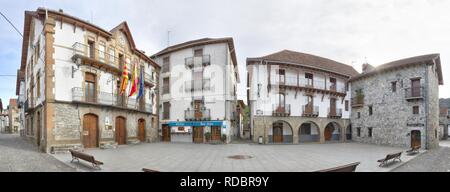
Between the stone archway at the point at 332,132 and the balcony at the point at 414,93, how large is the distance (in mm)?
6987

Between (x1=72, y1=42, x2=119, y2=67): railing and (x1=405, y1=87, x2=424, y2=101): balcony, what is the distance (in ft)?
81.3

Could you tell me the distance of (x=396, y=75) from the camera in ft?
63.6

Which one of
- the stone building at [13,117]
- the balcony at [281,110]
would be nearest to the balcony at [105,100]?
the balcony at [281,110]

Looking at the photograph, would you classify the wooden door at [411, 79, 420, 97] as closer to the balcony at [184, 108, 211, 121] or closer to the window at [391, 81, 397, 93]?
the window at [391, 81, 397, 93]

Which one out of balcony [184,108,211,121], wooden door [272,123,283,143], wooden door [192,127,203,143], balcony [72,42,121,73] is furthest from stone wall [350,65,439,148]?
balcony [72,42,121,73]

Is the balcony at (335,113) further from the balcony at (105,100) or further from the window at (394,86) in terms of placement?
the balcony at (105,100)

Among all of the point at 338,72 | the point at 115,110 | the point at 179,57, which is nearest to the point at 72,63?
the point at 115,110

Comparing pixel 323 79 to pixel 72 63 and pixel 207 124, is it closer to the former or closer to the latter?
pixel 207 124

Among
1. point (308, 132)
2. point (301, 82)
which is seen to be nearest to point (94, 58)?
point (301, 82)

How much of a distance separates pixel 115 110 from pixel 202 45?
1004cm

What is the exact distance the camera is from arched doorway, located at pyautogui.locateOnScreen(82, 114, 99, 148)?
47.3ft

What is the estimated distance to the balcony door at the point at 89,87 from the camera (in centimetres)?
1473

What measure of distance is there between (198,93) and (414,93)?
750 inches

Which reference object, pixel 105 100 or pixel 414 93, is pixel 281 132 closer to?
pixel 414 93
